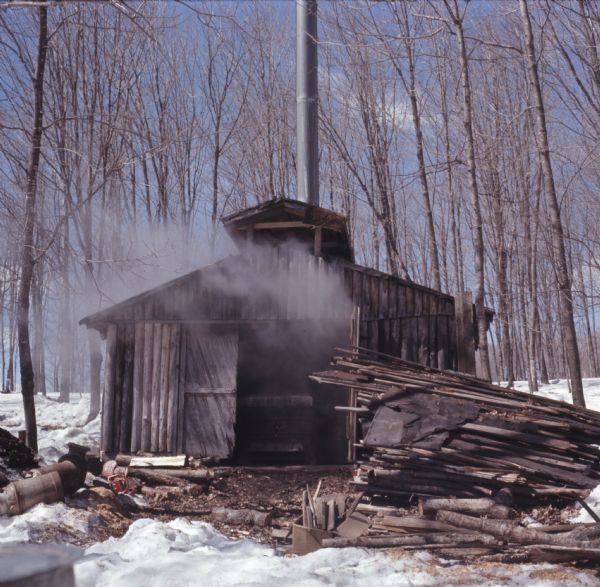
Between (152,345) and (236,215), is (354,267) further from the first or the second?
(152,345)

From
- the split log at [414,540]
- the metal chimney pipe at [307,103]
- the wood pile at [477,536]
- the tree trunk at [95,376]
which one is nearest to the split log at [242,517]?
the wood pile at [477,536]

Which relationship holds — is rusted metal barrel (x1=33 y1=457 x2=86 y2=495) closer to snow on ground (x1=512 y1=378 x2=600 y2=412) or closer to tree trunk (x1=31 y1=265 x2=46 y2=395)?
snow on ground (x1=512 y1=378 x2=600 y2=412)

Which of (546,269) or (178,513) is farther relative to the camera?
(546,269)

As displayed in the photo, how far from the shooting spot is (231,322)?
13852 mm

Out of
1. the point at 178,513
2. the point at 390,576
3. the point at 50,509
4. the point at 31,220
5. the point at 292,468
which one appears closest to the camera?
the point at 390,576

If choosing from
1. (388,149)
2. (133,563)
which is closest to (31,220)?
(133,563)

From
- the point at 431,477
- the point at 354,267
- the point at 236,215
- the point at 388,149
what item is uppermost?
the point at 388,149

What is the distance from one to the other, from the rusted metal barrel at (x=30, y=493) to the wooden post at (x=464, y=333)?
27.6 feet

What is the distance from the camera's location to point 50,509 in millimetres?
7676

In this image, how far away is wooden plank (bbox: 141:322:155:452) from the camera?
13734mm

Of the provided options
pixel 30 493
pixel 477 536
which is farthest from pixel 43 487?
pixel 477 536

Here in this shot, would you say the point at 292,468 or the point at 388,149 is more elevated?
the point at 388,149

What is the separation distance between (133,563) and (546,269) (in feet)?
117

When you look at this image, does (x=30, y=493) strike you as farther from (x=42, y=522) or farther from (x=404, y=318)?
(x=404, y=318)
